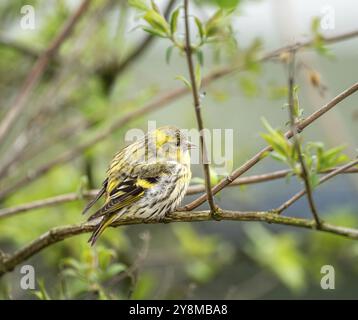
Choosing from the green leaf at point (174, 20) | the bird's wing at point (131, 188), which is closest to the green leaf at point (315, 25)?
the bird's wing at point (131, 188)

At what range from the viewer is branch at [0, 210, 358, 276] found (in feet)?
6.88

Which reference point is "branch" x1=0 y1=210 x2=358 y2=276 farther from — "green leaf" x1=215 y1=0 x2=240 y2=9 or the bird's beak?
the bird's beak

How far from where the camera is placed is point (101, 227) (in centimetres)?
287

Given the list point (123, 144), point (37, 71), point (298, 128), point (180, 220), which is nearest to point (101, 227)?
point (180, 220)

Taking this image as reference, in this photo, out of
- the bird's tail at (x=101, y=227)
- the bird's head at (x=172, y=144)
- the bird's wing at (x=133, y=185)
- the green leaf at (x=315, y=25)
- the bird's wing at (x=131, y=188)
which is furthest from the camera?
the bird's head at (x=172, y=144)

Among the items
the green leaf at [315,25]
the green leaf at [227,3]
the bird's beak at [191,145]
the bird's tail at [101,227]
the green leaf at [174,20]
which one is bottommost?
the bird's tail at [101,227]

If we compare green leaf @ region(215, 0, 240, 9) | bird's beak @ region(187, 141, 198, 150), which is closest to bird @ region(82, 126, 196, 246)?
bird's beak @ region(187, 141, 198, 150)

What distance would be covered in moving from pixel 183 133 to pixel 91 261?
1044mm

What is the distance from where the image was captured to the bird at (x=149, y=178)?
327 cm

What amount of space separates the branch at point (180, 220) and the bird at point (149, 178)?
0.27 meters

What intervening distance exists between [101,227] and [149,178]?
729 millimetres

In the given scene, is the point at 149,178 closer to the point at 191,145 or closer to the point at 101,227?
the point at 191,145

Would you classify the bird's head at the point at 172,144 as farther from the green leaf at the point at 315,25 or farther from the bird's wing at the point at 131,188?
the green leaf at the point at 315,25
